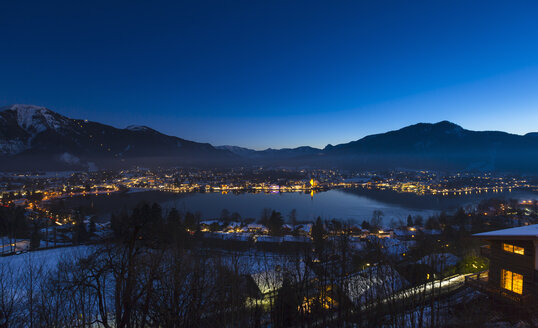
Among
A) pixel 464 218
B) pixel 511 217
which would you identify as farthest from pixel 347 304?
pixel 511 217

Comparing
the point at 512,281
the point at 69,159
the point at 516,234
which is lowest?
the point at 512,281

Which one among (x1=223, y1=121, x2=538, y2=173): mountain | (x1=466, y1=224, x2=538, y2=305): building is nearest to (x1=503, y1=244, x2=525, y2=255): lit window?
(x1=466, y1=224, x2=538, y2=305): building

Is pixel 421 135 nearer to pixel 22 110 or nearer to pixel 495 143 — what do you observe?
pixel 495 143

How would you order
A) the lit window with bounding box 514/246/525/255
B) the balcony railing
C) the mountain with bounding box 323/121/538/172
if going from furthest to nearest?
the mountain with bounding box 323/121/538/172 → the lit window with bounding box 514/246/525/255 → the balcony railing

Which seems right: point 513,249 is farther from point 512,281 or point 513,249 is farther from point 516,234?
point 512,281

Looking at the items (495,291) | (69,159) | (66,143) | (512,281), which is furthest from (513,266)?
(66,143)

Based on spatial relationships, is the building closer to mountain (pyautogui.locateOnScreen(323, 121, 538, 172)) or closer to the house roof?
the house roof

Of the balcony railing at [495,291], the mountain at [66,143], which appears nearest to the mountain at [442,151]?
the mountain at [66,143]
